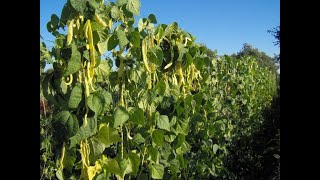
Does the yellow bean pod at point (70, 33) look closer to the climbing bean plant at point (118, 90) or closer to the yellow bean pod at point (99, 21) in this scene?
the climbing bean plant at point (118, 90)

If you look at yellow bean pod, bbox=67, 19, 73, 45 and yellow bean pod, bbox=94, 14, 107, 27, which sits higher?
yellow bean pod, bbox=94, 14, 107, 27

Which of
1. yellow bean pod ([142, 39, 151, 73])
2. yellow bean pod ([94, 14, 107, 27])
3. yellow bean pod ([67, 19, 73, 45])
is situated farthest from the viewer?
yellow bean pod ([142, 39, 151, 73])

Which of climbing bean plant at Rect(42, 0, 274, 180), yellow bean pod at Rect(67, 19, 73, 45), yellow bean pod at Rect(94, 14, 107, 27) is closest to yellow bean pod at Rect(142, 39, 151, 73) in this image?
climbing bean plant at Rect(42, 0, 274, 180)

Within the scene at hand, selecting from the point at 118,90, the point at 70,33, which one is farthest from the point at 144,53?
the point at 70,33

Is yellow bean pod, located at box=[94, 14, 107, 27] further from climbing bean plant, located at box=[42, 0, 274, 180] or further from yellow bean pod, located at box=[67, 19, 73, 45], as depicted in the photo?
yellow bean pod, located at box=[67, 19, 73, 45]

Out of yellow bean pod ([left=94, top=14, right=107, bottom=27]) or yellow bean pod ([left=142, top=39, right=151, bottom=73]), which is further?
yellow bean pod ([left=142, top=39, right=151, bottom=73])

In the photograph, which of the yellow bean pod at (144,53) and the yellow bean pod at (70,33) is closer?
the yellow bean pod at (70,33)

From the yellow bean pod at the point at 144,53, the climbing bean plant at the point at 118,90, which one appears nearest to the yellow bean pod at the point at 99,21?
the climbing bean plant at the point at 118,90

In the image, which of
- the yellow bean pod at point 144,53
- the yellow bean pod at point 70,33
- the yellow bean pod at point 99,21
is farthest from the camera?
the yellow bean pod at point 144,53

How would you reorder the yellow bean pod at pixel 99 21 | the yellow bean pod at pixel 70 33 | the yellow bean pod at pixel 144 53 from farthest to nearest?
the yellow bean pod at pixel 144 53
the yellow bean pod at pixel 99 21
the yellow bean pod at pixel 70 33

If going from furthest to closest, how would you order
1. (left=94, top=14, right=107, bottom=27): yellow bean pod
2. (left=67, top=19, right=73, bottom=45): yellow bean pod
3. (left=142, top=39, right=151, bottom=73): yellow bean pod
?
(left=142, top=39, right=151, bottom=73): yellow bean pod, (left=94, top=14, right=107, bottom=27): yellow bean pod, (left=67, top=19, right=73, bottom=45): yellow bean pod

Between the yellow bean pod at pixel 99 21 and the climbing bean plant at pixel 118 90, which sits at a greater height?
the yellow bean pod at pixel 99 21
